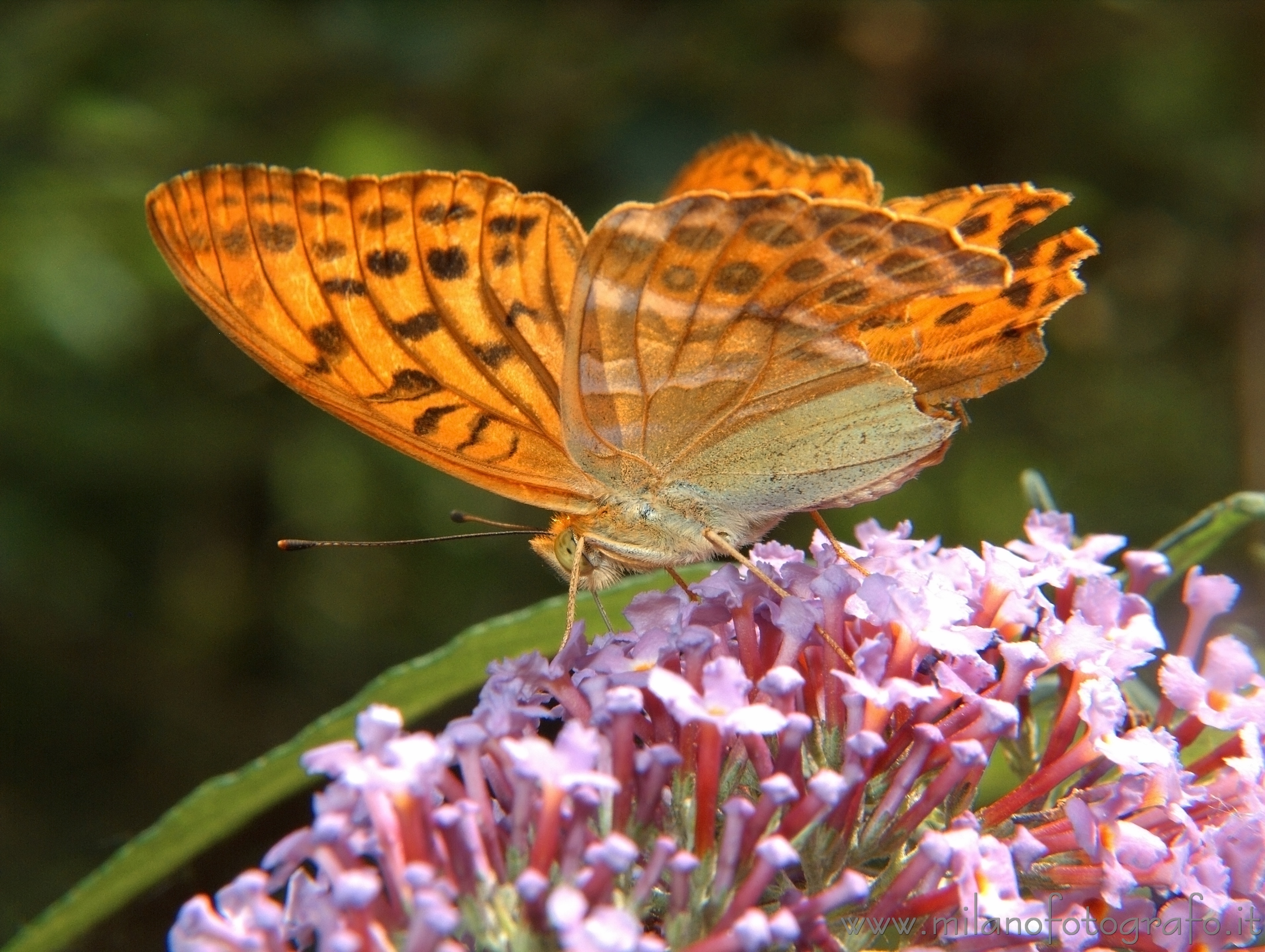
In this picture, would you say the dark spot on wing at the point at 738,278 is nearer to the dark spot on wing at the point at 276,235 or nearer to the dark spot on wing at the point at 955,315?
the dark spot on wing at the point at 955,315

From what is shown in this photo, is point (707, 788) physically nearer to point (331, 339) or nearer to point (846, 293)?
point (846, 293)

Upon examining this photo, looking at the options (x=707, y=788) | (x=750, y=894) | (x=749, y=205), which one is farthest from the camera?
(x=749, y=205)

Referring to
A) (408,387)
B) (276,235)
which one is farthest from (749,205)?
(276,235)

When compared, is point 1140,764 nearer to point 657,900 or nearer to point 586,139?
point 657,900

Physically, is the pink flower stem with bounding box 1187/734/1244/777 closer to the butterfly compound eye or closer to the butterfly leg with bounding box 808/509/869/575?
the butterfly leg with bounding box 808/509/869/575

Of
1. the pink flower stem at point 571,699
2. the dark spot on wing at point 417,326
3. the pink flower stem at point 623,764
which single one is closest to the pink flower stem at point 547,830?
the pink flower stem at point 623,764

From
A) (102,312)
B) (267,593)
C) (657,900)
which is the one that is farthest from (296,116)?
(657,900)

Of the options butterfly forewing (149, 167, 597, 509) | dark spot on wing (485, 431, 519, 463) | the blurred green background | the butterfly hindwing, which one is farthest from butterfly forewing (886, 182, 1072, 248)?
the blurred green background
